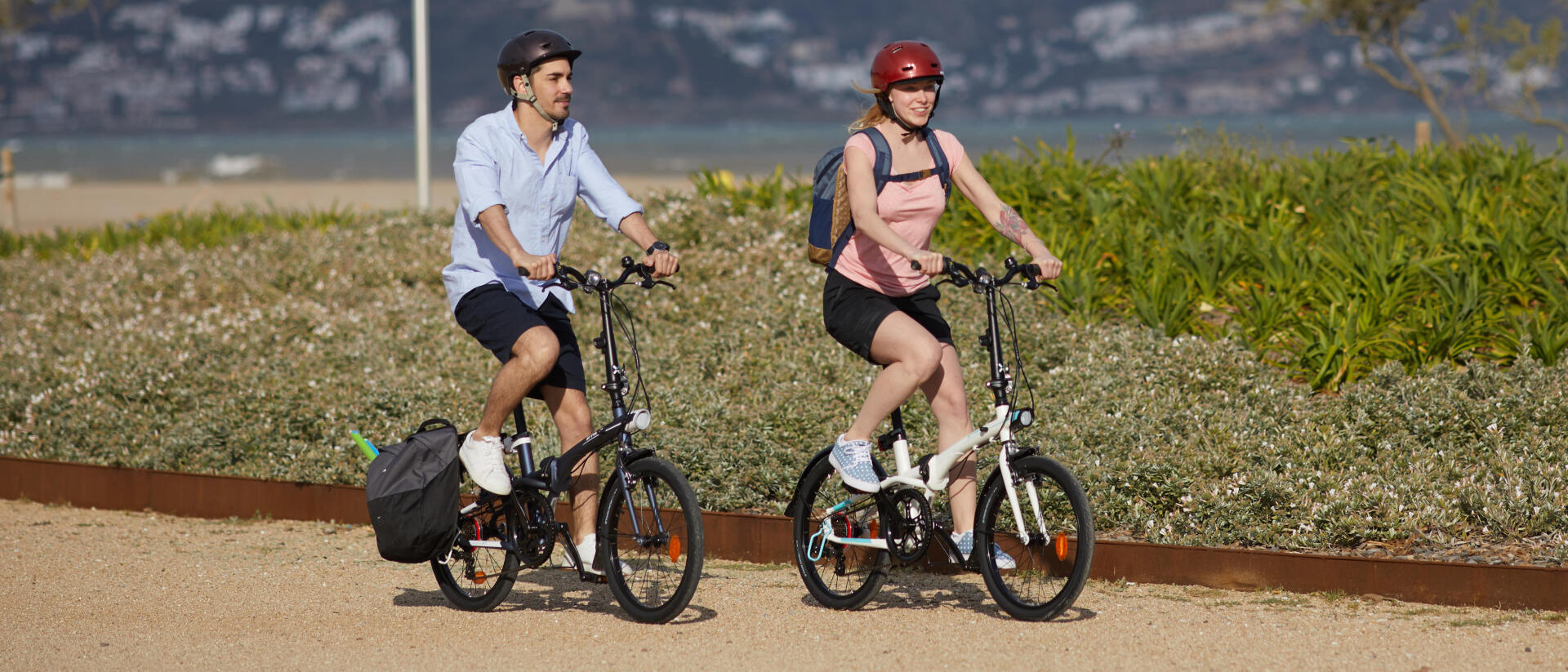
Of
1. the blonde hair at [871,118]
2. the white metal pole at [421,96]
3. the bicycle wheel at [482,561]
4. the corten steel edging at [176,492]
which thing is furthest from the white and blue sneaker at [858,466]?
the white metal pole at [421,96]

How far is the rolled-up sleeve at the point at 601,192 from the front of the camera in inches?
196

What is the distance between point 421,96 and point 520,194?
10.4 metres

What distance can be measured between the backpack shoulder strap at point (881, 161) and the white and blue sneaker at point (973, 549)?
119cm

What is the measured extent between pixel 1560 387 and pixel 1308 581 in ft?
6.91

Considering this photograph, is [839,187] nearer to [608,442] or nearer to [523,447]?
[608,442]

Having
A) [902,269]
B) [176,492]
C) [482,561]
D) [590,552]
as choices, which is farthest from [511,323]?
[176,492]

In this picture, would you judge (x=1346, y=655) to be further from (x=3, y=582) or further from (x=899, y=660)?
(x=3, y=582)

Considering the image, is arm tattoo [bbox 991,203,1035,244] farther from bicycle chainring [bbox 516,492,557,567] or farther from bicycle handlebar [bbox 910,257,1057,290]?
bicycle chainring [bbox 516,492,557,567]

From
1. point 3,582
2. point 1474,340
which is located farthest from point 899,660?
point 1474,340

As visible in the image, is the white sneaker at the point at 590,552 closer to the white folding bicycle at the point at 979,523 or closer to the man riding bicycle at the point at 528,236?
the man riding bicycle at the point at 528,236

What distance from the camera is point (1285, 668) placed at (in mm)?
4211

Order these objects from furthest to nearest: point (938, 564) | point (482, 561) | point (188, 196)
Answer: point (188, 196)
point (938, 564)
point (482, 561)

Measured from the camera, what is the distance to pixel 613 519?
477cm

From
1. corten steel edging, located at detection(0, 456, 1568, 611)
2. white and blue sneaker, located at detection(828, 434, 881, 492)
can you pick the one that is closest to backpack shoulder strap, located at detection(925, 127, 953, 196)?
white and blue sneaker, located at detection(828, 434, 881, 492)
